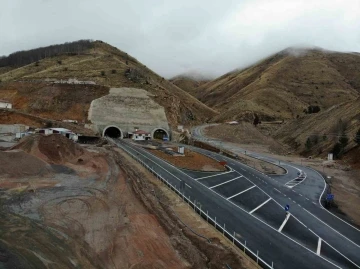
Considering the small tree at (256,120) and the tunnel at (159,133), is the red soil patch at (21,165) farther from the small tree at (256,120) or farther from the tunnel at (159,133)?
the small tree at (256,120)

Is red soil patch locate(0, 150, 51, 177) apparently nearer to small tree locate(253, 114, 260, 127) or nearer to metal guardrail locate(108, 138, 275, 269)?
metal guardrail locate(108, 138, 275, 269)

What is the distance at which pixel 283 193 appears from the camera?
3891cm

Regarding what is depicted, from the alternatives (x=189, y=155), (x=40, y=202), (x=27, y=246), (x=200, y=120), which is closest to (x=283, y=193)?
(x=189, y=155)

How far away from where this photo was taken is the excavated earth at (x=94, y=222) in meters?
19.9

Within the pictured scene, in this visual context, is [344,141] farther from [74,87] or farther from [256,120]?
[74,87]

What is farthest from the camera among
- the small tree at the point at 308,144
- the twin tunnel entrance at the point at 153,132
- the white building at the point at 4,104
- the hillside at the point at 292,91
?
the hillside at the point at 292,91

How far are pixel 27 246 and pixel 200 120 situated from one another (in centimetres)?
10586

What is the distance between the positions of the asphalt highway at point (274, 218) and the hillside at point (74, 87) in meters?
50.0

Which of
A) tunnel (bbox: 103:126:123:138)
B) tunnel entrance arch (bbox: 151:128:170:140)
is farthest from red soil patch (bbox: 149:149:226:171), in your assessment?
tunnel (bbox: 103:126:123:138)

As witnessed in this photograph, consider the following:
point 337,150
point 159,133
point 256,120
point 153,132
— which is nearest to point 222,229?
point 337,150

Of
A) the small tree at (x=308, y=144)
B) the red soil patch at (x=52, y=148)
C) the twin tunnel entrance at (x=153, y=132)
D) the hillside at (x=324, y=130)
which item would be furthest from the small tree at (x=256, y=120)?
the red soil patch at (x=52, y=148)

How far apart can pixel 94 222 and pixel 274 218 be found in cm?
1432

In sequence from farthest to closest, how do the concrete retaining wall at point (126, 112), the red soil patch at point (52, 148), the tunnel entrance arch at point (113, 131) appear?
the concrete retaining wall at point (126, 112), the tunnel entrance arch at point (113, 131), the red soil patch at point (52, 148)

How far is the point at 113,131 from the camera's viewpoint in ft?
286
